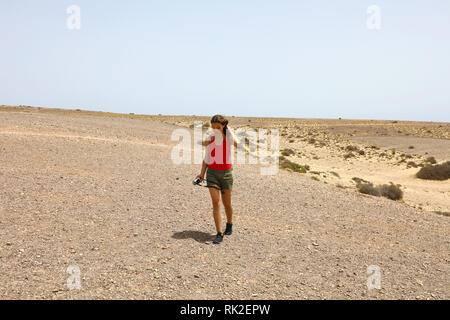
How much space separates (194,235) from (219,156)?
1.76 metres

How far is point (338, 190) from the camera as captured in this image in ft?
41.4

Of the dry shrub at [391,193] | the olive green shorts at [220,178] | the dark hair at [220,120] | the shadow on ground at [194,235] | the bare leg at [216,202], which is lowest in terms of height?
the dry shrub at [391,193]

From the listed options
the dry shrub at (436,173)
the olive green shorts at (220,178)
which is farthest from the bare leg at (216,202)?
the dry shrub at (436,173)

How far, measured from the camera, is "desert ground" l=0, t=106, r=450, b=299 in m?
4.83

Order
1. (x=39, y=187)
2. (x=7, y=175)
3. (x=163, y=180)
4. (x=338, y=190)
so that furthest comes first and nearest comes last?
(x=338, y=190)
(x=163, y=180)
(x=7, y=175)
(x=39, y=187)

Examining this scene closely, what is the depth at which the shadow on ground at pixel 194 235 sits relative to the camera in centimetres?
652

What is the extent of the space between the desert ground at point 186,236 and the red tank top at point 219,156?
4.83 ft

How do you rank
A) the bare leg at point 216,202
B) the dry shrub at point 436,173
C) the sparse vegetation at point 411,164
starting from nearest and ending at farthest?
the bare leg at point 216,202 → the dry shrub at point 436,173 → the sparse vegetation at point 411,164

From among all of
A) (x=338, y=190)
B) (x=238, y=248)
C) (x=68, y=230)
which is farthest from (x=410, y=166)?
(x=68, y=230)

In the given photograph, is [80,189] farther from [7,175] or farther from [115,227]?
[115,227]

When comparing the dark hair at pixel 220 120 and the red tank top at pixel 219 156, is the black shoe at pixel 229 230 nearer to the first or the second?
the red tank top at pixel 219 156

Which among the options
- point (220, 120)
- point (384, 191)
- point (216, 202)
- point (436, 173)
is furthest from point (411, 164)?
point (220, 120)

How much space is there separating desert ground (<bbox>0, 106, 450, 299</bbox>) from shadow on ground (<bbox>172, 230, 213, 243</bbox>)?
2cm
